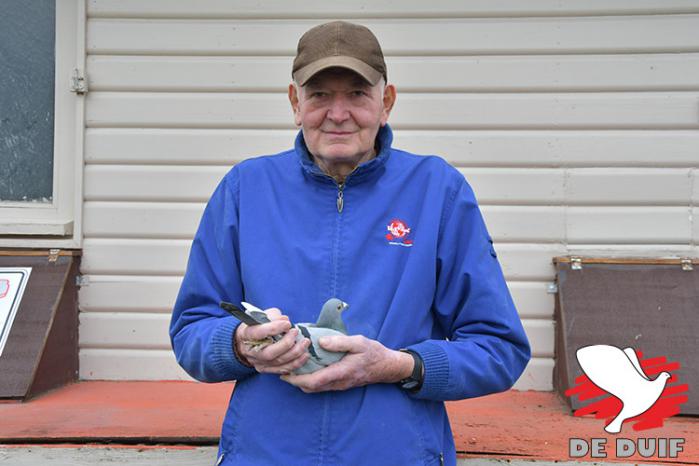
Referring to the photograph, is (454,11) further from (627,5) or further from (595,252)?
(595,252)

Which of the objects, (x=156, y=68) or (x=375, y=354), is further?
(x=156, y=68)

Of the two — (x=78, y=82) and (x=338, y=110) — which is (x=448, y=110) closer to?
(x=78, y=82)

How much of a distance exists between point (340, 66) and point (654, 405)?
8.15 feet

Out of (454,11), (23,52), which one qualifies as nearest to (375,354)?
(454,11)

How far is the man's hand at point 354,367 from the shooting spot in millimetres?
1741

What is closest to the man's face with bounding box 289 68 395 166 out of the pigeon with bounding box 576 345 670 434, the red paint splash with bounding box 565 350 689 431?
the pigeon with bounding box 576 345 670 434

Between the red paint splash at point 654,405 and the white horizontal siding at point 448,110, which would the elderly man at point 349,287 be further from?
the white horizontal siding at point 448,110

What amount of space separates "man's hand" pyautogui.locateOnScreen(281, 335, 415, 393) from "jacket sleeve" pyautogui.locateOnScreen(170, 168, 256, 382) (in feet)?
0.73

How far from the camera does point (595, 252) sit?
413cm

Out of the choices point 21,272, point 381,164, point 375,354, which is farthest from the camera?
point 21,272

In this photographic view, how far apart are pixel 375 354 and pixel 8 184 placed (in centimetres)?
334

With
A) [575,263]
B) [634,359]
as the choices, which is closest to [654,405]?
[634,359]

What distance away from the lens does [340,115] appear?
1.96m

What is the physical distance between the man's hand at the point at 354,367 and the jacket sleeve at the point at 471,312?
0.09 metres
